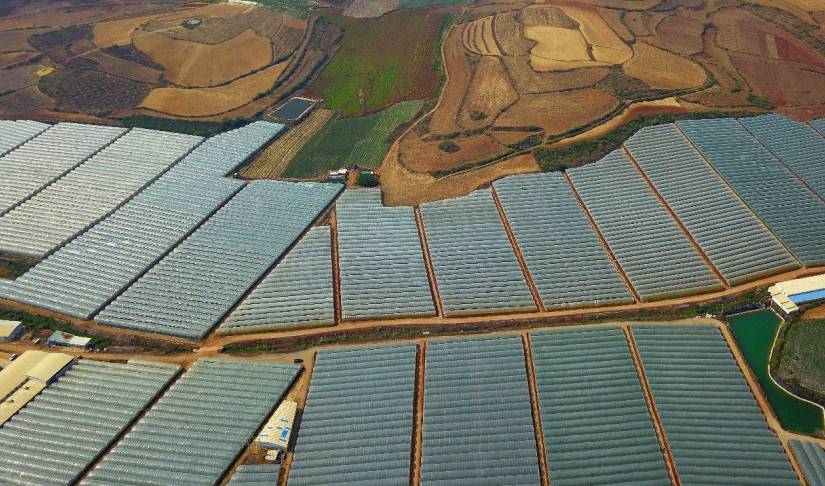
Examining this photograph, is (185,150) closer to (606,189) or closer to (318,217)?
(318,217)

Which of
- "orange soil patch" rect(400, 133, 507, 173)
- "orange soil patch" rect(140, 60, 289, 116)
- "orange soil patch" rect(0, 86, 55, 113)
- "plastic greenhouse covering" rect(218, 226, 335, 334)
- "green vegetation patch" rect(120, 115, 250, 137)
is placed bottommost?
"plastic greenhouse covering" rect(218, 226, 335, 334)

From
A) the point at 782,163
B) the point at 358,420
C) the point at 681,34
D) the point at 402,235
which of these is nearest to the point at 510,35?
the point at 681,34

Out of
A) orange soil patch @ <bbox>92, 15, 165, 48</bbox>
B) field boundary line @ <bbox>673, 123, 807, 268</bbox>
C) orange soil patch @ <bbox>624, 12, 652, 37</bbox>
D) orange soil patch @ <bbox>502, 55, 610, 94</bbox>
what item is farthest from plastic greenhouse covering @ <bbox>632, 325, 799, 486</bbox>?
orange soil patch @ <bbox>92, 15, 165, 48</bbox>

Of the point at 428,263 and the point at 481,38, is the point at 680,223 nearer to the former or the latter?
the point at 428,263

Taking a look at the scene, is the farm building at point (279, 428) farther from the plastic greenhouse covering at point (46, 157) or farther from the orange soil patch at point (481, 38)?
the orange soil patch at point (481, 38)

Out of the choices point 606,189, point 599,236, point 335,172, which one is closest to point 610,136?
point 606,189

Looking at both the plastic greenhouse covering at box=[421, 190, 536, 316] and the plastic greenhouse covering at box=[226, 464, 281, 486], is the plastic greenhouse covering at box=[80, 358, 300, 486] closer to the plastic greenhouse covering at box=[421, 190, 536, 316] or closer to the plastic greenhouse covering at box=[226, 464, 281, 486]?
the plastic greenhouse covering at box=[226, 464, 281, 486]
